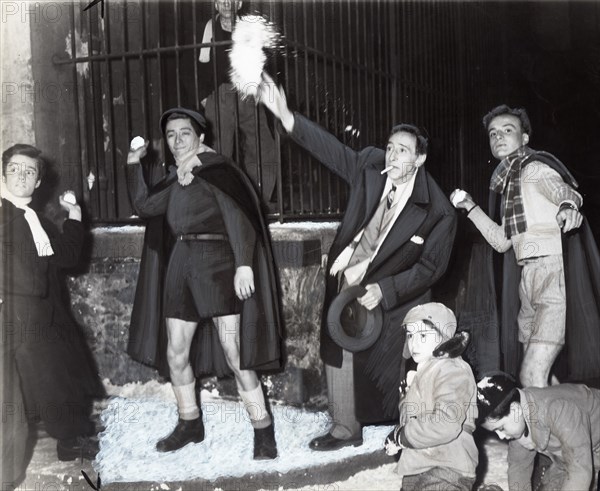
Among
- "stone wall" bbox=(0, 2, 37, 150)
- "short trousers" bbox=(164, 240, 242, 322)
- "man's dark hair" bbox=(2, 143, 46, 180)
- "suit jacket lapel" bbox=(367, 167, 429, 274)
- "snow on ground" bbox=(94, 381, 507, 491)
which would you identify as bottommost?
"snow on ground" bbox=(94, 381, 507, 491)

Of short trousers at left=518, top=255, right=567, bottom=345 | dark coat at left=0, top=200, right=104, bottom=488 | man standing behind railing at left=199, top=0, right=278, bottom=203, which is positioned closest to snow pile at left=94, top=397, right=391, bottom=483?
dark coat at left=0, top=200, right=104, bottom=488

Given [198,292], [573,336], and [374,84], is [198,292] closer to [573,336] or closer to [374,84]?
[374,84]

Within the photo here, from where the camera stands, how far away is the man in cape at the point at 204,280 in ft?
14.7

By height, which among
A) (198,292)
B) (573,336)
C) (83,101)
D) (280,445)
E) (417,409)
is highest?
(83,101)

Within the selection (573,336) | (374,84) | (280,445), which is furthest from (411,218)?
(280,445)

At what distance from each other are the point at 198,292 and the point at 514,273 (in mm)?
2031

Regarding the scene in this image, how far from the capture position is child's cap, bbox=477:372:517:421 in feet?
13.3

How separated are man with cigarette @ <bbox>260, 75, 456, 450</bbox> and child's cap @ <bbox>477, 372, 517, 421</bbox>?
57 centimetres

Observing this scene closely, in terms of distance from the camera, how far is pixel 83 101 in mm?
4684

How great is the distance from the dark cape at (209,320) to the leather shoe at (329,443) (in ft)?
1.78

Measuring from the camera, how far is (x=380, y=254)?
4551 mm

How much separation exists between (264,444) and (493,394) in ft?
4.76

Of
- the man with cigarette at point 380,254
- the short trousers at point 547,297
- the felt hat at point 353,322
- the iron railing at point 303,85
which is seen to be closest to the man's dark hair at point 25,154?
the iron railing at point 303,85

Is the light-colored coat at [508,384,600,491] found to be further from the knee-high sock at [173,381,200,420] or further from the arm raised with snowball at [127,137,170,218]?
the arm raised with snowball at [127,137,170,218]
